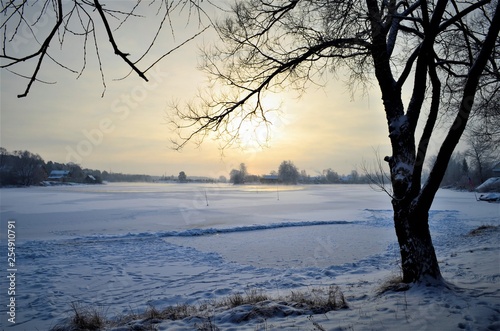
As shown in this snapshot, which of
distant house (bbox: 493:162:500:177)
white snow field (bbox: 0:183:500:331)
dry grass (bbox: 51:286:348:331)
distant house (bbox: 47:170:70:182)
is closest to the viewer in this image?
white snow field (bbox: 0:183:500:331)

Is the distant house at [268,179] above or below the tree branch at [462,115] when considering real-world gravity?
below

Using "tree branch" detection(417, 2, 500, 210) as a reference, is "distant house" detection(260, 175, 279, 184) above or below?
below

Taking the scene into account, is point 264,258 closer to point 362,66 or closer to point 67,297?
point 67,297

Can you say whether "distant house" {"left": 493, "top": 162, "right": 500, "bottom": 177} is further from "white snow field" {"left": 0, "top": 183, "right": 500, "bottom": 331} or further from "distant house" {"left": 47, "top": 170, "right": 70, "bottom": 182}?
"distant house" {"left": 47, "top": 170, "right": 70, "bottom": 182}

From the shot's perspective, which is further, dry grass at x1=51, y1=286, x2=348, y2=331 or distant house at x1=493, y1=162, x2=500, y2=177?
distant house at x1=493, y1=162, x2=500, y2=177

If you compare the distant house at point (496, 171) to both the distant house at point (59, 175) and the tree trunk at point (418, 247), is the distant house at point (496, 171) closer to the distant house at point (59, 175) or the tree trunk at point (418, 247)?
the tree trunk at point (418, 247)

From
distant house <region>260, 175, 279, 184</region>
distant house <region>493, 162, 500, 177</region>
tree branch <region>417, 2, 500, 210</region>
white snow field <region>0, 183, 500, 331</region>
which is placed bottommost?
white snow field <region>0, 183, 500, 331</region>

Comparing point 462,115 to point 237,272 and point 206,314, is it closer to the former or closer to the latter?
point 206,314

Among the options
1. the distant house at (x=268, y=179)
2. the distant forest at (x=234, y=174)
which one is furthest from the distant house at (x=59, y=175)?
the distant house at (x=268, y=179)

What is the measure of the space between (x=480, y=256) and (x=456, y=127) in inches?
259

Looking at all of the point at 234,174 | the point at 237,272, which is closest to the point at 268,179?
the point at 234,174

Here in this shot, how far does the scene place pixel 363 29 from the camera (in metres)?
5.41

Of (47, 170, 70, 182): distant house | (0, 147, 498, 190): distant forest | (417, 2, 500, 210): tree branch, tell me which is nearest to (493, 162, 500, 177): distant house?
(0, 147, 498, 190): distant forest

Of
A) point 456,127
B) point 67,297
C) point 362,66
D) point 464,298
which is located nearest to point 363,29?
point 362,66
